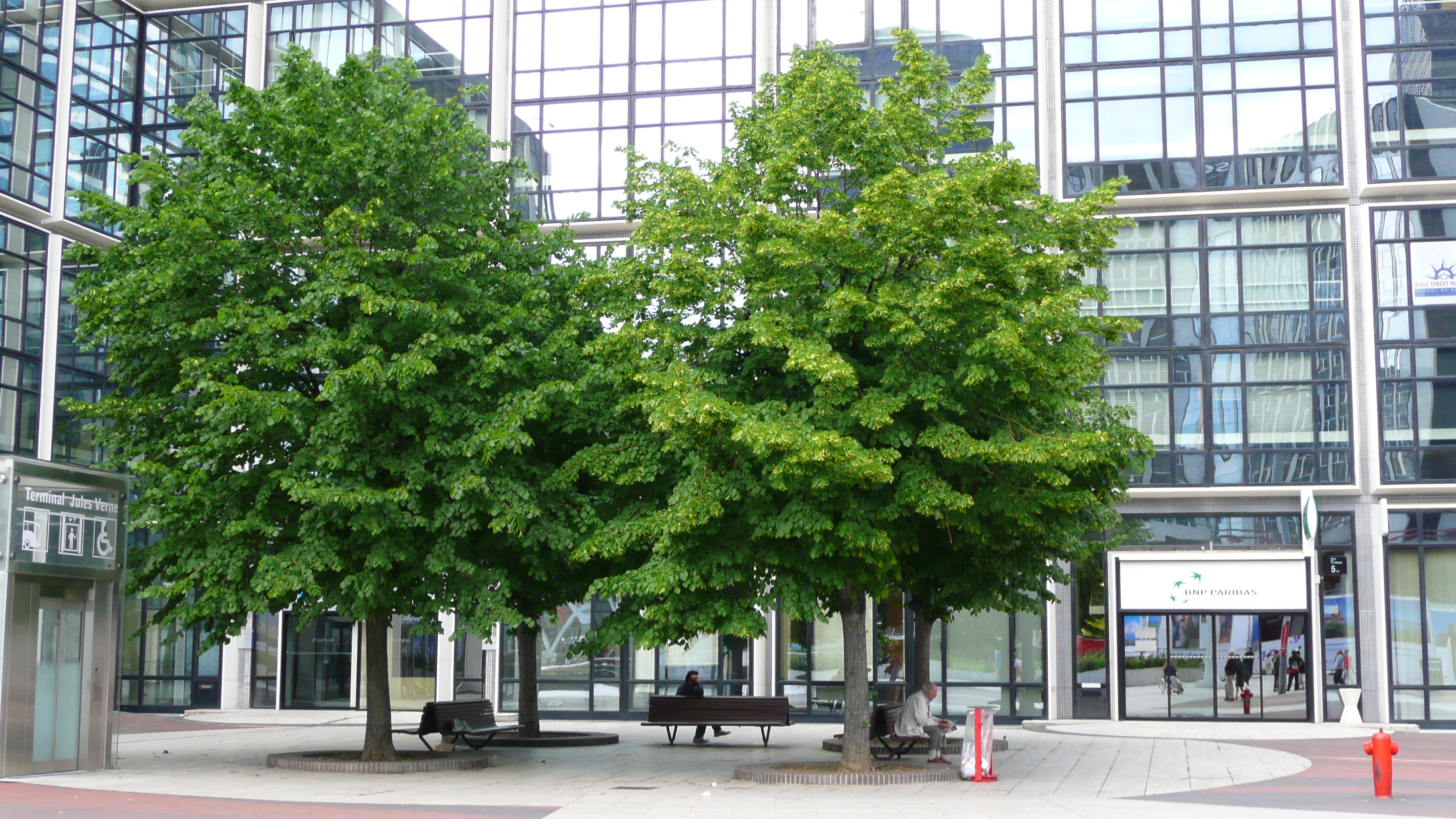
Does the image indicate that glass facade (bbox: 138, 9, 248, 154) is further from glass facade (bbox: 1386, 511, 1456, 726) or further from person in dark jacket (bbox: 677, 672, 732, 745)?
glass facade (bbox: 1386, 511, 1456, 726)

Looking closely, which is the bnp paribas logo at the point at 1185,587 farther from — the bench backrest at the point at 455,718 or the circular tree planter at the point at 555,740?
the bench backrest at the point at 455,718

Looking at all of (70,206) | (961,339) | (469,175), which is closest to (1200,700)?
(961,339)

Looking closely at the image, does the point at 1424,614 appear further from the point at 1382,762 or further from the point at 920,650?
the point at 1382,762

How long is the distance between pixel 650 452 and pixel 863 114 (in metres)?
5.23

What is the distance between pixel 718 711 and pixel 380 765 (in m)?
6.54

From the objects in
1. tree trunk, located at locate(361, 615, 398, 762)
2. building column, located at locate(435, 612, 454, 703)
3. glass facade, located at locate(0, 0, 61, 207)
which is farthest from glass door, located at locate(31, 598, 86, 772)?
building column, located at locate(435, 612, 454, 703)

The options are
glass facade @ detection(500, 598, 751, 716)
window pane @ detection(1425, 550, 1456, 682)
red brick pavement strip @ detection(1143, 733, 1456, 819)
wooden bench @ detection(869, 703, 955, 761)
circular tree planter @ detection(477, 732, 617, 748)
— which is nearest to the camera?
red brick pavement strip @ detection(1143, 733, 1456, 819)

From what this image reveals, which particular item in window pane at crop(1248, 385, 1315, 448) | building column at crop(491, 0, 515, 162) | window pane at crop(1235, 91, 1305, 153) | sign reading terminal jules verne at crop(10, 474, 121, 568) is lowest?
sign reading terminal jules verne at crop(10, 474, 121, 568)

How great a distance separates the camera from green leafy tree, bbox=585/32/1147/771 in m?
16.5

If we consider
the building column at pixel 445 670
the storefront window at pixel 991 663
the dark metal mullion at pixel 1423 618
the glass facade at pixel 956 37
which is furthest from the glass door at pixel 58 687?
the dark metal mullion at pixel 1423 618

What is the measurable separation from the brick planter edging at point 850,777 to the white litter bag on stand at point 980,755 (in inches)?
8.9

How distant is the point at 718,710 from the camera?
24172mm

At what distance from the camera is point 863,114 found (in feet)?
61.3

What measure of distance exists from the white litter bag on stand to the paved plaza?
325 millimetres
